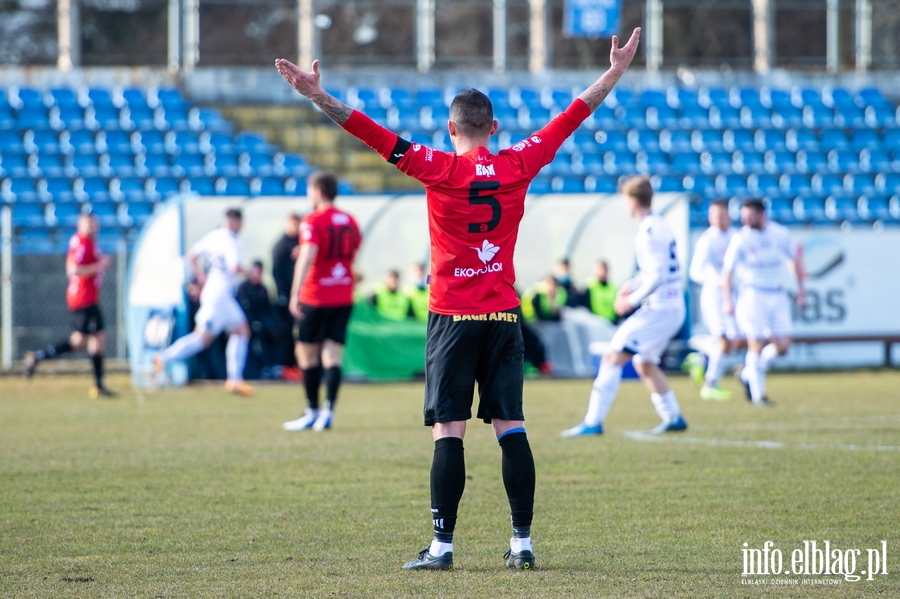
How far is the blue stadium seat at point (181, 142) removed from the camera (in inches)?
898

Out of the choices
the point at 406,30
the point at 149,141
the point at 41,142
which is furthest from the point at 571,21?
the point at 41,142

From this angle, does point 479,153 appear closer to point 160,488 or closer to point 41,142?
point 160,488

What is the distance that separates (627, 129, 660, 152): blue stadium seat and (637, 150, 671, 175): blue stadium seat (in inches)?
5.3

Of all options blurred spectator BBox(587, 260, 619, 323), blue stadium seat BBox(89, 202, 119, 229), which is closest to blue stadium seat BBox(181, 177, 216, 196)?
blue stadium seat BBox(89, 202, 119, 229)

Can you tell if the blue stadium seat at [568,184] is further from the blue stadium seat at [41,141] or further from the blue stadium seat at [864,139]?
the blue stadium seat at [41,141]

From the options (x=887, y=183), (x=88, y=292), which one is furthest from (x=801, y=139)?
(x=88, y=292)


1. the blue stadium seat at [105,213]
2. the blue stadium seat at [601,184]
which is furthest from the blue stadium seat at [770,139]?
the blue stadium seat at [105,213]

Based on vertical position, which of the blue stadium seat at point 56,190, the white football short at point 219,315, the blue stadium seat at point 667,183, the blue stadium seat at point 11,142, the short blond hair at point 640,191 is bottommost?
the white football short at point 219,315

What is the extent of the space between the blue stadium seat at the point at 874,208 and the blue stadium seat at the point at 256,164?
1128 cm

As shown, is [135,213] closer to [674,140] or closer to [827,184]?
[674,140]

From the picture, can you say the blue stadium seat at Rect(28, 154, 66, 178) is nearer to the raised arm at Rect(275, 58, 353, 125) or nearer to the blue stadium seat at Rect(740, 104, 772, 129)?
the blue stadium seat at Rect(740, 104, 772, 129)

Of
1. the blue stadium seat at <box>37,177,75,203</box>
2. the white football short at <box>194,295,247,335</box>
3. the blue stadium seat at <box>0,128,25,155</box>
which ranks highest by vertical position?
the blue stadium seat at <box>0,128,25,155</box>

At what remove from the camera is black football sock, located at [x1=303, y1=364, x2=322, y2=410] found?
10.5 meters

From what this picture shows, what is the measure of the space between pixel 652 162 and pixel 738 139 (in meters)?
2.16
